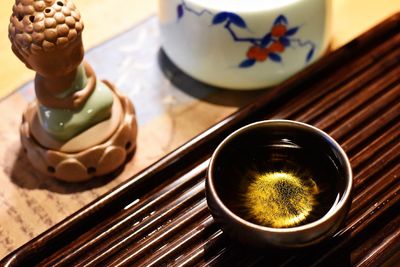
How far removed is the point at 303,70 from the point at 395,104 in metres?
0.18

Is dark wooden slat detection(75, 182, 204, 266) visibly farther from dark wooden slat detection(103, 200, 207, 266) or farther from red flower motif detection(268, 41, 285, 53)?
red flower motif detection(268, 41, 285, 53)

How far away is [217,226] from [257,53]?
14.7 inches

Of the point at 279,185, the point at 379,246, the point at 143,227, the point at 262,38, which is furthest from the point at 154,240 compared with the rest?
the point at 262,38

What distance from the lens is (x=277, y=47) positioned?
105 centimetres

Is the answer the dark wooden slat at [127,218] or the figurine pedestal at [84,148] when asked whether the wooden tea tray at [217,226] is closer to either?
the dark wooden slat at [127,218]

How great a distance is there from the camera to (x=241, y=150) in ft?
2.71

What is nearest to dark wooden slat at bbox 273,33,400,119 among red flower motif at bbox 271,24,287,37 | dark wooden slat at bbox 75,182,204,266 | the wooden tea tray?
the wooden tea tray

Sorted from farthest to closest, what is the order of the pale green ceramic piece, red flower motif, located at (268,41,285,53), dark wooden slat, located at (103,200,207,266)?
red flower motif, located at (268,41,285,53) → the pale green ceramic piece → dark wooden slat, located at (103,200,207,266)

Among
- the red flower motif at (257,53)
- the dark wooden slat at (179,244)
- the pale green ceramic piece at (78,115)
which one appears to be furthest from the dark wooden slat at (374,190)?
the pale green ceramic piece at (78,115)

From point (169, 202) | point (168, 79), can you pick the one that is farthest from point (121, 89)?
point (169, 202)

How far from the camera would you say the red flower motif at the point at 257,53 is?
3.43 feet

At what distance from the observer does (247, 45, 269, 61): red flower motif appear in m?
1.04

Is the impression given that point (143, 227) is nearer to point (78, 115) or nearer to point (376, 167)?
point (78, 115)

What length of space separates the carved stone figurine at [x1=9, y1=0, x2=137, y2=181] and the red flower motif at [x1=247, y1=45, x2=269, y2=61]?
25 cm
